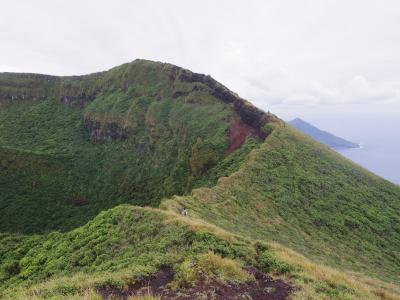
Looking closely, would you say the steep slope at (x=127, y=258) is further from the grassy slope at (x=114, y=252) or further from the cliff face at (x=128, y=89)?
the cliff face at (x=128, y=89)

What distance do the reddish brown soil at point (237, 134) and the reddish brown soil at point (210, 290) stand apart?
40233mm

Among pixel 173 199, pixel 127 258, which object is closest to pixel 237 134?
pixel 173 199

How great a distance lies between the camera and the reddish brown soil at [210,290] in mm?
11055

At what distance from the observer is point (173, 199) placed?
94.1 feet

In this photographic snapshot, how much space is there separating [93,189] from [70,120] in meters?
34.4

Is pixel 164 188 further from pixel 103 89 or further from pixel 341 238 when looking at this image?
pixel 103 89

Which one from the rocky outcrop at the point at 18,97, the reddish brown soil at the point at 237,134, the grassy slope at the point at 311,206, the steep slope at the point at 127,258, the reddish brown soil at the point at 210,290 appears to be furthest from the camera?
the rocky outcrop at the point at 18,97

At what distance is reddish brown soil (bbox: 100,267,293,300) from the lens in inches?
435

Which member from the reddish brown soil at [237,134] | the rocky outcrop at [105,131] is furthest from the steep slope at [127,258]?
the rocky outcrop at [105,131]

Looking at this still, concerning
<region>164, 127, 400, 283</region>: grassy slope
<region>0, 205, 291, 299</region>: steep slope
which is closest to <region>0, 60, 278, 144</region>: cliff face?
<region>164, 127, 400, 283</region>: grassy slope

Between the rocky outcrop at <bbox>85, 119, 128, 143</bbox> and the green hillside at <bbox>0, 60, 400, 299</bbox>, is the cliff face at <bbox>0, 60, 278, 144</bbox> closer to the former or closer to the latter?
the rocky outcrop at <bbox>85, 119, 128, 143</bbox>

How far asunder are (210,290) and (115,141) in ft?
231

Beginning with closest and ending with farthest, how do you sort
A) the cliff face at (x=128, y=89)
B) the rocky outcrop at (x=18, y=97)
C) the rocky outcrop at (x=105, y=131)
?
the cliff face at (x=128, y=89) < the rocky outcrop at (x=105, y=131) < the rocky outcrop at (x=18, y=97)

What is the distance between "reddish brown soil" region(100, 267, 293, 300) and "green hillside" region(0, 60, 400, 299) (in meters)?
0.07
